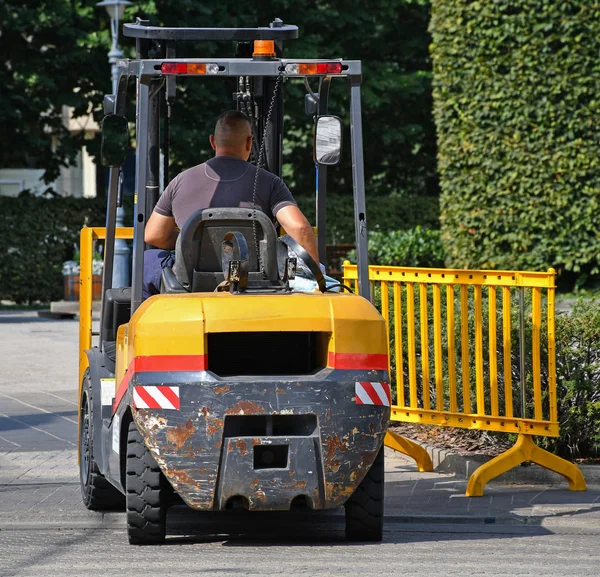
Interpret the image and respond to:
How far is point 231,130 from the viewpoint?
7.22 meters

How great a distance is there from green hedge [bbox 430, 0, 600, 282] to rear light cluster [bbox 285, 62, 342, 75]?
1303 cm

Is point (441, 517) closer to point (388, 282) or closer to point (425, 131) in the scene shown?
point (388, 282)

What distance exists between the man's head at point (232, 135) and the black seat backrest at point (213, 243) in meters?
0.57

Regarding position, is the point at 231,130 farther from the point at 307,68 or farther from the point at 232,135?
the point at 307,68

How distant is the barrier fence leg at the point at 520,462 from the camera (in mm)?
8180

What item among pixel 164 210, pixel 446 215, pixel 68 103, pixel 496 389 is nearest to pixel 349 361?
pixel 164 210

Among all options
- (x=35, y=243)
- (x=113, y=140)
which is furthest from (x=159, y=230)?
(x=35, y=243)

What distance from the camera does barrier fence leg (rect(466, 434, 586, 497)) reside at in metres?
8.18

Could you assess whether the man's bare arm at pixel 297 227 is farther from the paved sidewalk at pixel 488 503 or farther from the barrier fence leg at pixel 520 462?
the barrier fence leg at pixel 520 462

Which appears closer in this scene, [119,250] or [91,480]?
[91,480]

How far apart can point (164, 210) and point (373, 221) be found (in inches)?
882

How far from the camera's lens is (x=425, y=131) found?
31641 mm

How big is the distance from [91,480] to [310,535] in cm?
133

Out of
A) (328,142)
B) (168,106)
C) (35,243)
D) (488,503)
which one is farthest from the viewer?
(35,243)
